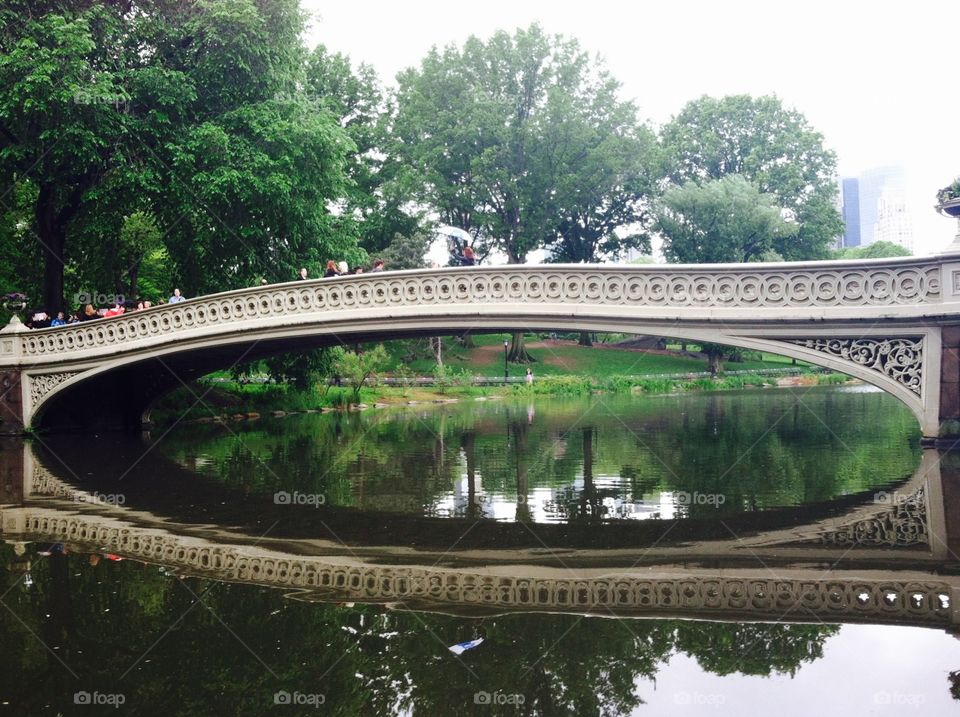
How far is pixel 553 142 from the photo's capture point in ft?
132

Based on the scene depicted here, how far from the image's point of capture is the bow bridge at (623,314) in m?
11.7

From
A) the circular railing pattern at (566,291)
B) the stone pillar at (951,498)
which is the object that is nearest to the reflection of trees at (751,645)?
the stone pillar at (951,498)

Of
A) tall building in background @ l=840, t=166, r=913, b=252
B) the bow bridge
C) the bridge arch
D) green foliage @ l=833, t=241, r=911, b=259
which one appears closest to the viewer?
the bow bridge

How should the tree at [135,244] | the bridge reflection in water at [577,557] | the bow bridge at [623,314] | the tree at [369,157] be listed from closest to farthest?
the bridge reflection in water at [577,557] < the bow bridge at [623,314] < the tree at [135,244] < the tree at [369,157]

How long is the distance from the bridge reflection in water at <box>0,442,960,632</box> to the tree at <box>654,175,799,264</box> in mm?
30637

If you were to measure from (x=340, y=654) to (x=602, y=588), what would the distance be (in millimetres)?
2050

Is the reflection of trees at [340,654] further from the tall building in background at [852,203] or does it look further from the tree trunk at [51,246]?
the tall building in background at [852,203]

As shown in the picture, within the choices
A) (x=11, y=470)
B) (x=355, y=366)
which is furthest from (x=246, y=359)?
(x=355, y=366)

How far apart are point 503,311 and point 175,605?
8.16 m

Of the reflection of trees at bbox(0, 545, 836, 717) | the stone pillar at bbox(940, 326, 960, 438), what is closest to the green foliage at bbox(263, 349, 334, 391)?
the stone pillar at bbox(940, 326, 960, 438)

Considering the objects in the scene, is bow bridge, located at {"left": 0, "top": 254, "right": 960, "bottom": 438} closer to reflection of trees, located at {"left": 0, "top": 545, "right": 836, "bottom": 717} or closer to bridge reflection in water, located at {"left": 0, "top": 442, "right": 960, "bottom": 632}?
bridge reflection in water, located at {"left": 0, "top": 442, "right": 960, "bottom": 632}

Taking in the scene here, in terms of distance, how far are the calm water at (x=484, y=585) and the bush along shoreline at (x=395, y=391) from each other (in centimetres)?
1103

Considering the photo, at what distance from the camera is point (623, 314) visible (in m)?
12.6

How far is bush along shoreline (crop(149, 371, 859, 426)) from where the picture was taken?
2459cm
